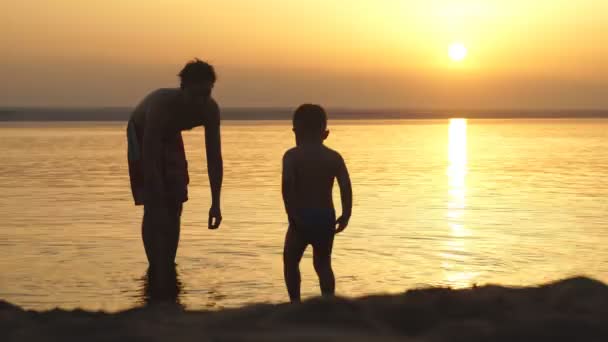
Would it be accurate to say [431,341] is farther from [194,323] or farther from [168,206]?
[168,206]

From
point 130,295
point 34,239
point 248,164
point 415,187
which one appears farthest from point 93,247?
Result: point 248,164

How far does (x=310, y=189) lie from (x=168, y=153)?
1133mm

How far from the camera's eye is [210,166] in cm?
655

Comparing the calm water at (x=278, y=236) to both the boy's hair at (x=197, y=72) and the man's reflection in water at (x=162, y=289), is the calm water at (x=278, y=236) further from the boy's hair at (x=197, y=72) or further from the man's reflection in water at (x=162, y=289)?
the boy's hair at (x=197, y=72)

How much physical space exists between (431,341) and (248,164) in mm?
17751

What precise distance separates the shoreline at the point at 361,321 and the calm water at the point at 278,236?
2.53m

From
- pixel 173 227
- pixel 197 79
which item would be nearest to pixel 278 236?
pixel 173 227

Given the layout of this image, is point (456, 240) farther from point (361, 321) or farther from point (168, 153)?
point (361, 321)

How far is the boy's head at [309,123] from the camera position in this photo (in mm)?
6004

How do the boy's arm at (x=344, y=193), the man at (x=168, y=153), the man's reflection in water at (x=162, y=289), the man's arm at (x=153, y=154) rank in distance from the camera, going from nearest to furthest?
the boy's arm at (x=344, y=193)
the man at (x=168, y=153)
the man's arm at (x=153, y=154)
the man's reflection in water at (x=162, y=289)

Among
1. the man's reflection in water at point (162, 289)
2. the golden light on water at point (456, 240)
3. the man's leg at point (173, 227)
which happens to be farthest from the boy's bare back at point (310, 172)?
the golden light on water at point (456, 240)

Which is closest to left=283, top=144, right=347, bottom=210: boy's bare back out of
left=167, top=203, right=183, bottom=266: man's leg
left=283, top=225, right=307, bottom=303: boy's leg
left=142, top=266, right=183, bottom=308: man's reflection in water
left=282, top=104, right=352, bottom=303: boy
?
left=282, top=104, right=352, bottom=303: boy

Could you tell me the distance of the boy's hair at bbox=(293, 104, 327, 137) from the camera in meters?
6.00

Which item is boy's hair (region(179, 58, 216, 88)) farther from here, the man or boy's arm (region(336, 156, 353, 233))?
boy's arm (region(336, 156, 353, 233))
